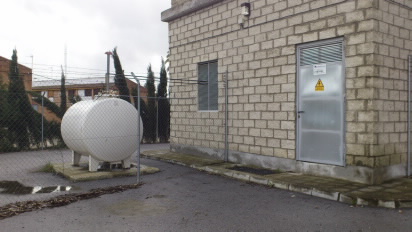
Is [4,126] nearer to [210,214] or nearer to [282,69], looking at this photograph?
[282,69]

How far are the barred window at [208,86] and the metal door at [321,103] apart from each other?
2.75m

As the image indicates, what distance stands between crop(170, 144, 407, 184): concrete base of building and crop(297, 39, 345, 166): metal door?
14 centimetres

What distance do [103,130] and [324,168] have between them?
4.57 m

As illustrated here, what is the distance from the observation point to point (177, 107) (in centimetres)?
1066

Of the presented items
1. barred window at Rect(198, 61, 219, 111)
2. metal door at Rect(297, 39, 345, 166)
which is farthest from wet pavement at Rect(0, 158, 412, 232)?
barred window at Rect(198, 61, 219, 111)

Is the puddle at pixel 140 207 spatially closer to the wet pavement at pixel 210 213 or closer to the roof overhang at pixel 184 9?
the wet pavement at pixel 210 213

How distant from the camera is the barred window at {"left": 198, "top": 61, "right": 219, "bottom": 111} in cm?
942

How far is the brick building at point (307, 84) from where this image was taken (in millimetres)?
6137

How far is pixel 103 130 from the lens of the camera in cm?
752

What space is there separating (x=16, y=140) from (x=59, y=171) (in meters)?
5.78

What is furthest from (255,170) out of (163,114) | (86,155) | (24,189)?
(163,114)

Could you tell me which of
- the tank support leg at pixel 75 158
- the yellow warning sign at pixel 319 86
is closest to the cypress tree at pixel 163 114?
the tank support leg at pixel 75 158

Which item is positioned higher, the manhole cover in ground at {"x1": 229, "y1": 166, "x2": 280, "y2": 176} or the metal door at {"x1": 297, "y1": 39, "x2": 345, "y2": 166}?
the metal door at {"x1": 297, "y1": 39, "x2": 345, "y2": 166}

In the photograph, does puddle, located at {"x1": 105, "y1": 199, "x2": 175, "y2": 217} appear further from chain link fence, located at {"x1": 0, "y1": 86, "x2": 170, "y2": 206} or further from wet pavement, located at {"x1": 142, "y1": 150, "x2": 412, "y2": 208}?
wet pavement, located at {"x1": 142, "y1": 150, "x2": 412, "y2": 208}
